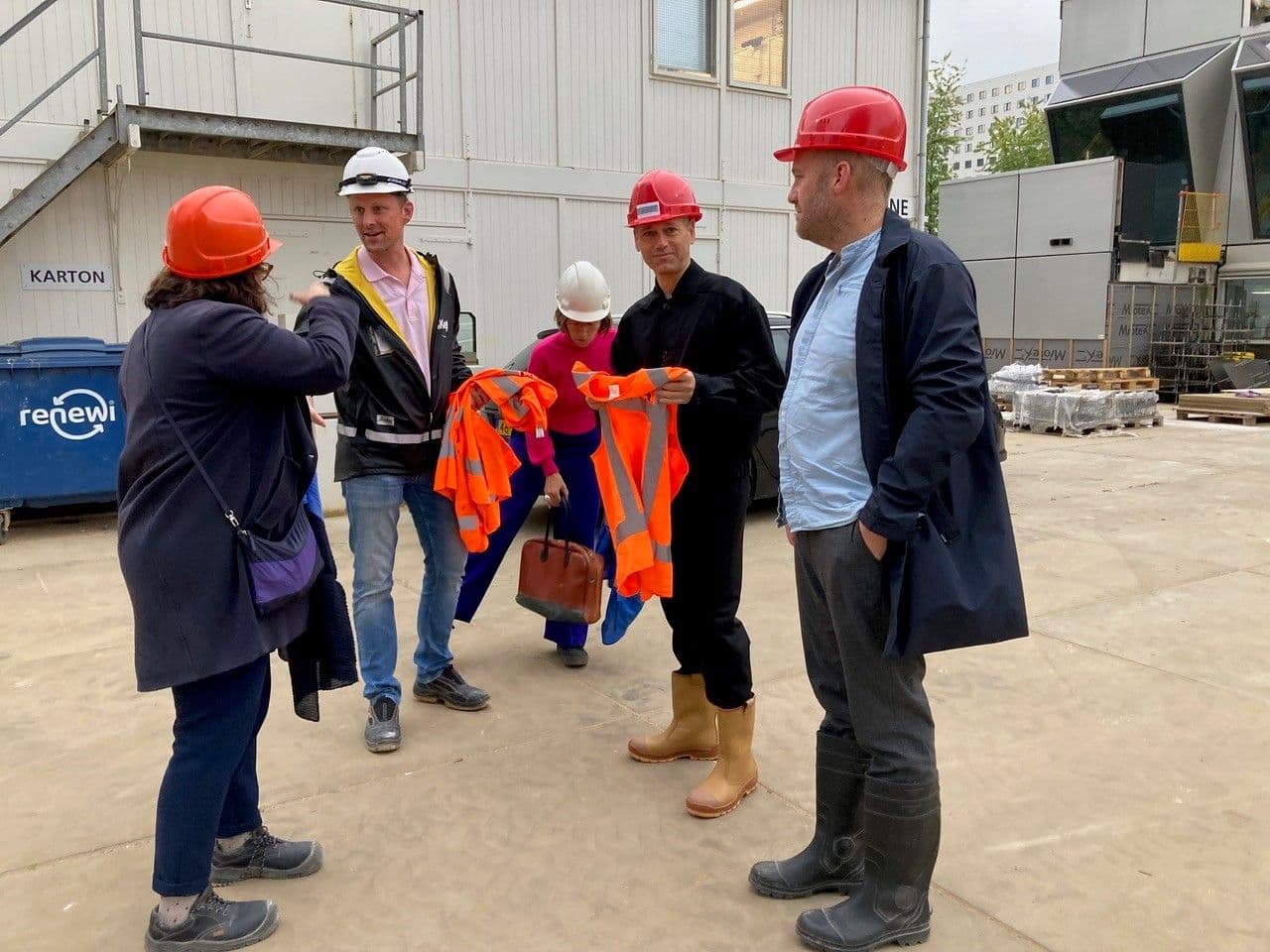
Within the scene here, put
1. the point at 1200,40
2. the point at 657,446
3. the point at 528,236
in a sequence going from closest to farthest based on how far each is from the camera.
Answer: the point at 657,446
the point at 528,236
the point at 1200,40

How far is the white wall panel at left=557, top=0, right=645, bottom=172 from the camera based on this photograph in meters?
12.2

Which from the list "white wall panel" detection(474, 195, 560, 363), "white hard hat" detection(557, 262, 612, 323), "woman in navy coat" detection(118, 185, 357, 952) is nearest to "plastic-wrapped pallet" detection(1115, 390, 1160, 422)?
"white wall panel" detection(474, 195, 560, 363)

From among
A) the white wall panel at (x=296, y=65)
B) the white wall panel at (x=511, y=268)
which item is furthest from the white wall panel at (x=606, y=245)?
the white wall panel at (x=296, y=65)

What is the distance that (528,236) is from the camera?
12102mm

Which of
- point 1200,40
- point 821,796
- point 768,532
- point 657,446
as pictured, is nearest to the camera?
point 821,796

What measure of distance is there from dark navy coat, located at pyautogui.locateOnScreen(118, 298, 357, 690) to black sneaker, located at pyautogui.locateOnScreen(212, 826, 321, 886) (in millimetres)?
801

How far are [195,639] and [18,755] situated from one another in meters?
1.99

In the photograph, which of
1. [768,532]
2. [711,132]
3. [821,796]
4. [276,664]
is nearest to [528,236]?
[711,132]

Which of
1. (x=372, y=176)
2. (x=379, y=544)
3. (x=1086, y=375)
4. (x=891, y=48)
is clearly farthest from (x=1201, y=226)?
(x=379, y=544)

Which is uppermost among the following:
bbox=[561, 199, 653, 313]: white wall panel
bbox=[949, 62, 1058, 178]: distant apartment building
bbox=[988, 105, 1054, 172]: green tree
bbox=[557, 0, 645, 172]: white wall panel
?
bbox=[949, 62, 1058, 178]: distant apartment building

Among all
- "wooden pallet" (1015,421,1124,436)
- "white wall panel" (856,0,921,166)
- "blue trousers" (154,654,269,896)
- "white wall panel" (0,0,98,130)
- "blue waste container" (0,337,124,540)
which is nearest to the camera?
"blue trousers" (154,654,269,896)

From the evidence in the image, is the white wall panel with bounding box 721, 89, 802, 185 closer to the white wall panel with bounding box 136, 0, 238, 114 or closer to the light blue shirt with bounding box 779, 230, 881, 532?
the white wall panel with bounding box 136, 0, 238, 114

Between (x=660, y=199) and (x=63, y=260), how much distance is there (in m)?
8.23

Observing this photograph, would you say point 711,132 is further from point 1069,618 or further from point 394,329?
point 394,329
